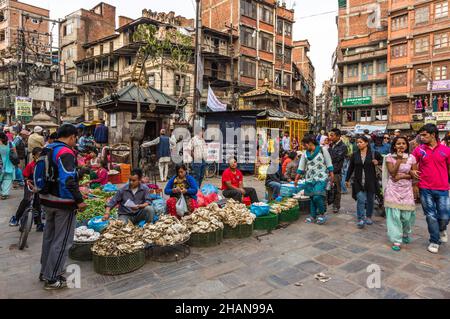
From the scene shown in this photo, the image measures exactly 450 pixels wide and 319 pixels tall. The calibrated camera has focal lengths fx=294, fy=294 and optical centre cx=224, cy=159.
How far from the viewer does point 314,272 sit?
4055mm

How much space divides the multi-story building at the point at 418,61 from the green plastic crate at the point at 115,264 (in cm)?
3317

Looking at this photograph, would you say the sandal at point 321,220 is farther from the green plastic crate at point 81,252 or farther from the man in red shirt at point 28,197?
the man in red shirt at point 28,197

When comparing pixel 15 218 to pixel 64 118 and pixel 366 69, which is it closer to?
pixel 64 118

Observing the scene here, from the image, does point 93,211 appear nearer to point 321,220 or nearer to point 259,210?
point 259,210

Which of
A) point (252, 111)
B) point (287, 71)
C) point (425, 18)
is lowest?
point (252, 111)

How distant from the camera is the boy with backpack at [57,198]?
3449 millimetres

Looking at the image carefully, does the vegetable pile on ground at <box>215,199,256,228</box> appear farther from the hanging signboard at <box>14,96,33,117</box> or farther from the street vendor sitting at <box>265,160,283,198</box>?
the hanging signboard at <box>14,96,33,117</box>

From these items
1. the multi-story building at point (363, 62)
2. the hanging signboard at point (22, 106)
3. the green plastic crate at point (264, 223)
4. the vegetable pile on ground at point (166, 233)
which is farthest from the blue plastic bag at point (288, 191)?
the multi-story building at point (363, 62)

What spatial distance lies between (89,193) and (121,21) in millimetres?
34526

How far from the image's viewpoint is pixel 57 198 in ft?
11.4

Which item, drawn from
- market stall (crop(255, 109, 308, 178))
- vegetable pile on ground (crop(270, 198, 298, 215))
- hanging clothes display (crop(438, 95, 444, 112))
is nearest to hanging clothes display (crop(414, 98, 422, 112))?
hanging clothes display (crop(438, 95, 444, 112))

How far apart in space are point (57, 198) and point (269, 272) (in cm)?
286

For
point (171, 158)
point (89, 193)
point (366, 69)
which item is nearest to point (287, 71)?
point (366, 69)

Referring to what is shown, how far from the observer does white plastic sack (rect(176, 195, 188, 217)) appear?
5.64 metres
